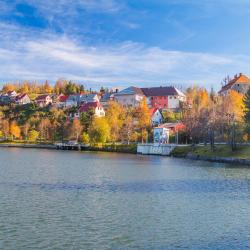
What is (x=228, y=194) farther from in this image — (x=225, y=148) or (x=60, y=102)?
(x=60, y=102)

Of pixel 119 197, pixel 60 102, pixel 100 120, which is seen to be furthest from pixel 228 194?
pixel 60 102

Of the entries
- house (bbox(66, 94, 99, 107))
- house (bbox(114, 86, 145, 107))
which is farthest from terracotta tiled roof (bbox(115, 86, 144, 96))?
house (bbox(66, 94, 99, 107))

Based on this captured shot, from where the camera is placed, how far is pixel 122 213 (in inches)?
1105

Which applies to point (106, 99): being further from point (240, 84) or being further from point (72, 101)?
point (240, 84)

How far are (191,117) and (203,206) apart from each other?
2955 inches

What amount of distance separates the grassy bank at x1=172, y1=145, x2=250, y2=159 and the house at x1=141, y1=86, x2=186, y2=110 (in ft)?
222

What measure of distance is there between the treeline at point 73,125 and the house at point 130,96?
50.9 feet

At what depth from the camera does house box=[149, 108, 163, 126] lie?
459 ft

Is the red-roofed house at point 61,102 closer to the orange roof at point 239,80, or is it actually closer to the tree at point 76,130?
the tree at point 76,130

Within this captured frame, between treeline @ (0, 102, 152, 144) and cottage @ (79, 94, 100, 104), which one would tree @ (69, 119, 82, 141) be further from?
cottage @ (79, 94, 100, 104)

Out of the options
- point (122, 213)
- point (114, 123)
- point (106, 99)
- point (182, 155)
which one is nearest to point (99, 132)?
point (114, 123)

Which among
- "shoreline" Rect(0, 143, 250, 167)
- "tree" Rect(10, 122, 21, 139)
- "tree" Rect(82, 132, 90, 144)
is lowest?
"shoreline" Rect(0, 143, 250, 167)

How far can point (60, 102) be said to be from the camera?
188875 millimetres

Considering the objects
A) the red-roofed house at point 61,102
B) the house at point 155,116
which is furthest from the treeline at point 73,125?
the red-roofed house at point 61,102
